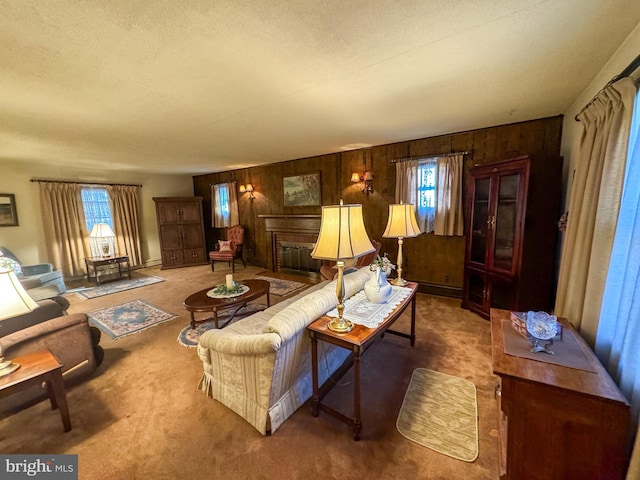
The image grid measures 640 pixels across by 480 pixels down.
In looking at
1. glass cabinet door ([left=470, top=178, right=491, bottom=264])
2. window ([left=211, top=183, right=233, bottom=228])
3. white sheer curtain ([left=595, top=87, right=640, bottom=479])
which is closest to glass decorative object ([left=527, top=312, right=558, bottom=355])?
white sheer curtain ([left=595, top=87, right=640, bottom=479])

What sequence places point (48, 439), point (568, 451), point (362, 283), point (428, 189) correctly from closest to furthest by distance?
1. point (568, 451)
2. point (48, 439)
3. point (362, 283)
4. point (428, 189)

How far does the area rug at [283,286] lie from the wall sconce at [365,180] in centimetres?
202

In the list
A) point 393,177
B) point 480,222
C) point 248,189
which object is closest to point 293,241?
point 248,189

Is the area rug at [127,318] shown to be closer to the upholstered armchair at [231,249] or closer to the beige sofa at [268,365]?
the beige sofa at [268,365]

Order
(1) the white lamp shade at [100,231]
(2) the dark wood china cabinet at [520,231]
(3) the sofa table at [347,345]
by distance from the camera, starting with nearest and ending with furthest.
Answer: (3) the sofa table at [347,345], (2) the dark wood china cabinet at [520,231], (1) the white lamp shade at [100,231]

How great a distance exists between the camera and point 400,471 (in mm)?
1357

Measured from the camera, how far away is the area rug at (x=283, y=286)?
424 centimetres

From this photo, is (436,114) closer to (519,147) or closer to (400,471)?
(519,147)

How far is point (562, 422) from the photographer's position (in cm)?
105

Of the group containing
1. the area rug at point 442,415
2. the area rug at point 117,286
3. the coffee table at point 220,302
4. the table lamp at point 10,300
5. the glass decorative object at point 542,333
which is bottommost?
the area rug at point 117,286

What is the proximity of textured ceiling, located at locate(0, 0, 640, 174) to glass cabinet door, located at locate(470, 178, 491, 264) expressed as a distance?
0.81 m

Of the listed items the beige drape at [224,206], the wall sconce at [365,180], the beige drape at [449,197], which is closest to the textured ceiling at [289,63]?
the beige drape at [449,197]

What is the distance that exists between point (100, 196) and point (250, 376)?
21.1ft

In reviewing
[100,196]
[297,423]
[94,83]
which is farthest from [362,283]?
[100,196]
